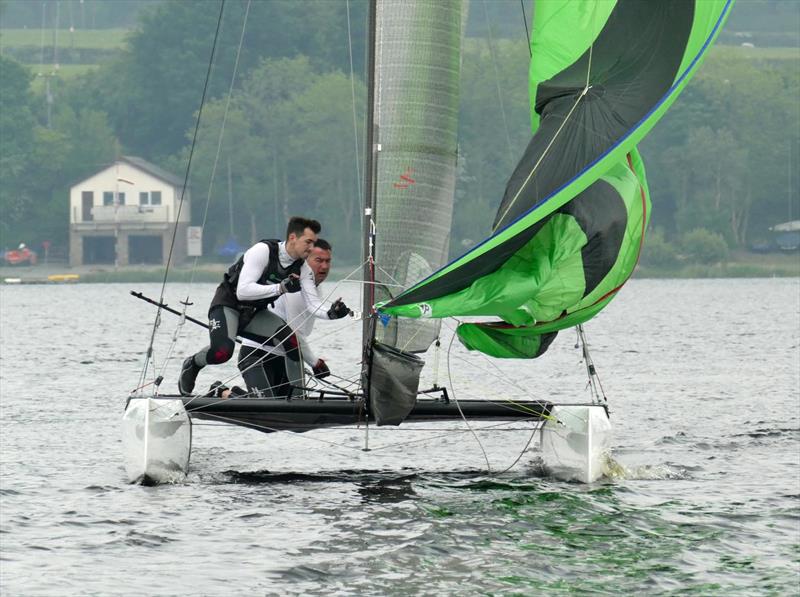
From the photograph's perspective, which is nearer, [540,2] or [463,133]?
[540,2]

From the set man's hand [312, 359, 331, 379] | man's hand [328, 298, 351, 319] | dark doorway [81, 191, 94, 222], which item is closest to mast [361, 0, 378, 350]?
man's hand [328, 298, 351, 319]

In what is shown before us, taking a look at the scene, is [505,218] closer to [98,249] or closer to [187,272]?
[187,272]

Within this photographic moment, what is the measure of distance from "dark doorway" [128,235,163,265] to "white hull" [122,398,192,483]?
89.3 metres

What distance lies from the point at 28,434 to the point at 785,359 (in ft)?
59.6

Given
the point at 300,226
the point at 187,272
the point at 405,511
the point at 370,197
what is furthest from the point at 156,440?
the point at 187,272

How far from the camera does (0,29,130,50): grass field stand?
170000 mm

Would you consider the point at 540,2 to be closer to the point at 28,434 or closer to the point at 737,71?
the point at 28,434

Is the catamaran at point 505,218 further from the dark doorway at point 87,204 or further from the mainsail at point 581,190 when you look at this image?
the dark doorway at point 87,204

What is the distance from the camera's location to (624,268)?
12227 mm

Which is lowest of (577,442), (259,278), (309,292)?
(577,442)

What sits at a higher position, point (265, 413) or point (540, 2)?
point (540, 2)

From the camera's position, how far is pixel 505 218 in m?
12.0

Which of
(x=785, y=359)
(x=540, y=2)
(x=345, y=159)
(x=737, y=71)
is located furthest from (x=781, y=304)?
(x=737, y=71)

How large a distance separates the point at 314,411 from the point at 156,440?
139cm
